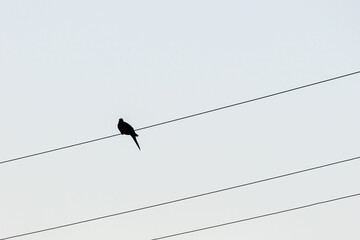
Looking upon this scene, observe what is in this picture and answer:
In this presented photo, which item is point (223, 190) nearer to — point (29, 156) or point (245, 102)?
point (245, 102)

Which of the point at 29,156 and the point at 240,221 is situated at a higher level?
the point at 29,156

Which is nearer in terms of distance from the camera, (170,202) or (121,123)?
(170,202)

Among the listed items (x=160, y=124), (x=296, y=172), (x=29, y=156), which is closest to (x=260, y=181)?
(x=296, y=172)

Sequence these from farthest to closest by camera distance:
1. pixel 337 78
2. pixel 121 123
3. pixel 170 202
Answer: pixel 121 123, pixel 170 202, pixel 337 78

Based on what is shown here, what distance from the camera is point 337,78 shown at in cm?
Result: 1662

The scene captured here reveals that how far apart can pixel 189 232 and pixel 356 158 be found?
9.27 feet

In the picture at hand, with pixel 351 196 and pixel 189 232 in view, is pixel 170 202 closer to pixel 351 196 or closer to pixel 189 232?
pixel 189 232

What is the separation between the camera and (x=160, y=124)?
57.5 ft

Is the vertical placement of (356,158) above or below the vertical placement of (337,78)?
below

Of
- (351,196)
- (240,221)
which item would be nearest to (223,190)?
(240,221)

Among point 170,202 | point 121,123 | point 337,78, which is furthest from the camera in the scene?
point 121,123

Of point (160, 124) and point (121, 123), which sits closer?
point (160, 124)

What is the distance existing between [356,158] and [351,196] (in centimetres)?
78

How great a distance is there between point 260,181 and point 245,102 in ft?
4.54
